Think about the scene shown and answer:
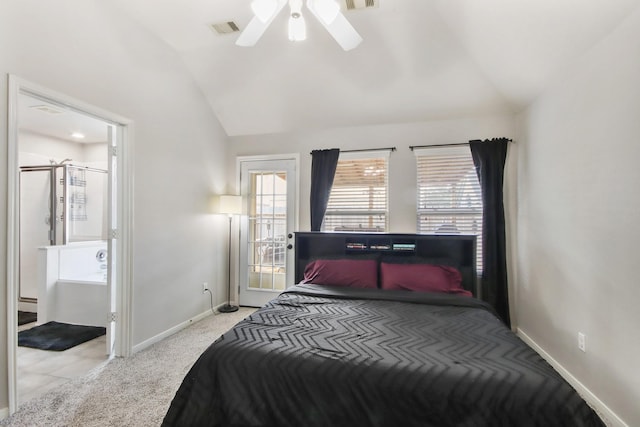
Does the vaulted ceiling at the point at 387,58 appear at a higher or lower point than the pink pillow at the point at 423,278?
higher

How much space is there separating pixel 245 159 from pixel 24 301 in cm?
355

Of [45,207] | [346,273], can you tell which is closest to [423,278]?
[346,273]

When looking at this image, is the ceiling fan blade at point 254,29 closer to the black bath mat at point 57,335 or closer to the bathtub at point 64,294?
the bathtub at point 64,294

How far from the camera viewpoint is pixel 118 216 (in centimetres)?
268

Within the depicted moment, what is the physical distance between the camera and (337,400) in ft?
4.42

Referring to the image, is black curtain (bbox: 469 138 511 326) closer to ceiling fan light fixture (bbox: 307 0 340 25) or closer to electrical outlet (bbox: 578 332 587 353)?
electrical outlet (bbox: 578 332 587 353)

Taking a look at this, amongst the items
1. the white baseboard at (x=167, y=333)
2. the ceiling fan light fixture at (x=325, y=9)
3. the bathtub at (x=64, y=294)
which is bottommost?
the white baseboard at (x=167, y=333)

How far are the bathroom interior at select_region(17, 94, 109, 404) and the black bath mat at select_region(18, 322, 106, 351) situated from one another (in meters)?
0.08

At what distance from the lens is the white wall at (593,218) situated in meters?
1.69

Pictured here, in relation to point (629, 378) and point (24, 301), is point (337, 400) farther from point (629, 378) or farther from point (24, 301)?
point (24, 301)

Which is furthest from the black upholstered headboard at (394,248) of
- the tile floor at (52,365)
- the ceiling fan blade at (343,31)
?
the tile floor at (52,365)

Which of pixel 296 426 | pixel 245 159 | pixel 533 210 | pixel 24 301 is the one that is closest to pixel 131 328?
pixel 296 426

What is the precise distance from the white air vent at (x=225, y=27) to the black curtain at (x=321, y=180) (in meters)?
1.55

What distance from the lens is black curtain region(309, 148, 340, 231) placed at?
3730 millimetres
